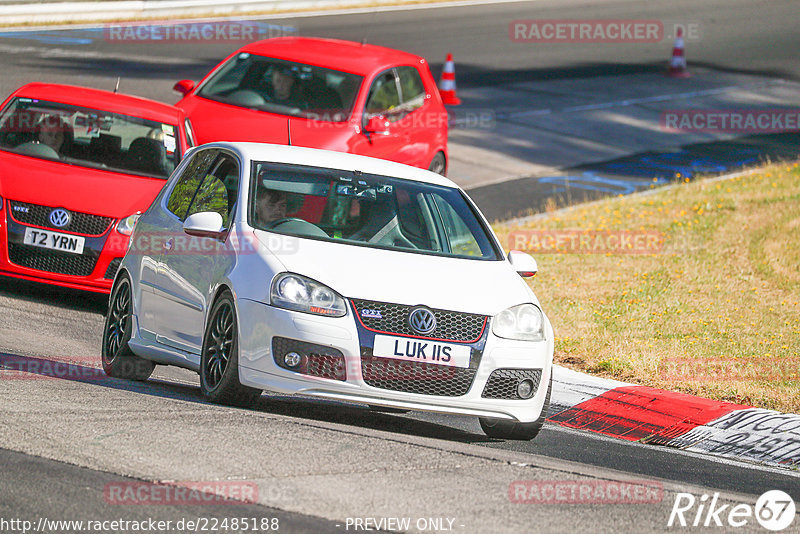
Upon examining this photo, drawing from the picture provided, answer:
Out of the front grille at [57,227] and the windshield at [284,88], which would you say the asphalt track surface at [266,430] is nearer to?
the front grille at [57,227]

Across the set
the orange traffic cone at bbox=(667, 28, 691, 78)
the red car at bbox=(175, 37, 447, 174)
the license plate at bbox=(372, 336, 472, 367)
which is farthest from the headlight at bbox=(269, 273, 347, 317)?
the orange traffic cone at bbox=(667, 28, 691, 78)

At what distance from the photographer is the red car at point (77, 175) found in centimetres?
1077

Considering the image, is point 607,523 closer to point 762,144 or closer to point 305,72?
point 305,72

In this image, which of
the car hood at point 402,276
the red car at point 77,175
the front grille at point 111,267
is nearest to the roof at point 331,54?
the red car at point 77,175

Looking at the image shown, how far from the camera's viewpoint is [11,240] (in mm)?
10758

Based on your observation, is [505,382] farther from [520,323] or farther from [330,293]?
[330,293]

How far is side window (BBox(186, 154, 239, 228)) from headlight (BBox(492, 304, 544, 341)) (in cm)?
178

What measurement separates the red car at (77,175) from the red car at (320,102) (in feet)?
4.99

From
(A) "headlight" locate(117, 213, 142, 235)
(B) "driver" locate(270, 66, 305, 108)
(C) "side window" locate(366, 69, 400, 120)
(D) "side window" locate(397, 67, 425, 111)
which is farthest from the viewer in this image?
(D) "side window" locate(397, 67, 425, 111)

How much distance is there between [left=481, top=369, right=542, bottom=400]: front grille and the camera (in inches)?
291

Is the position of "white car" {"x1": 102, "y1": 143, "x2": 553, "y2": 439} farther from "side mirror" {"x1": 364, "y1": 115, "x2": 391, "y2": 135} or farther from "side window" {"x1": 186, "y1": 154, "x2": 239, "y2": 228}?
"side mirror" {"x1": 364, "y1": 115, "x2": 391, "y2": 135}

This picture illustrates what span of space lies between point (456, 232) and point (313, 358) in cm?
169

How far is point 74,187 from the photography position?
1111cm

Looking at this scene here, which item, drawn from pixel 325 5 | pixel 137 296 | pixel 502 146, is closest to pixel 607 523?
pixel 137 296
